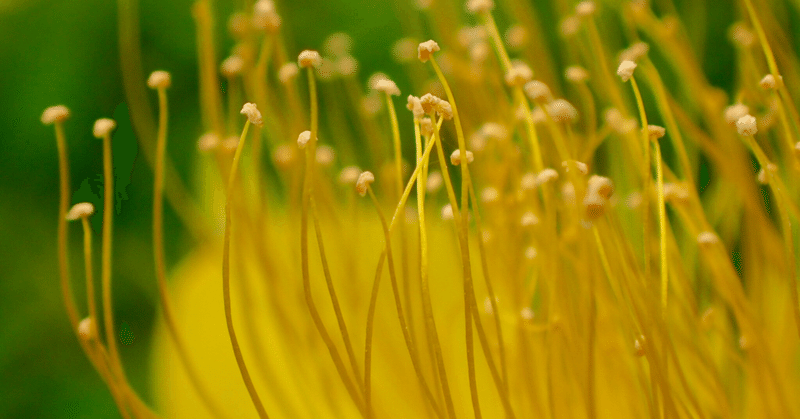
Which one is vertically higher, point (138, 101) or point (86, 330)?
point (138, 101)

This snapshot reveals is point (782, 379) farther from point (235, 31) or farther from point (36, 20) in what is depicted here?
point (36, 20)

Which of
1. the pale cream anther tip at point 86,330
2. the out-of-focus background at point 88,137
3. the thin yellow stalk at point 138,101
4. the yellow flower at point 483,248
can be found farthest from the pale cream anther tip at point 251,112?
the out-of-focus background at point 88,137

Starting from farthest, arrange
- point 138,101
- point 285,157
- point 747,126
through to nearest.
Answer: point 138,101
point 285,157
point 747,126

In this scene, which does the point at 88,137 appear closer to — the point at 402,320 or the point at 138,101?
the point at 138,101

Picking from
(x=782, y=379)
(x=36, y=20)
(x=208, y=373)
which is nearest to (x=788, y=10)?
(x=782, y=379)

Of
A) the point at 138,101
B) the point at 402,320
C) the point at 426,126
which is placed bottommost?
the point at 402,320

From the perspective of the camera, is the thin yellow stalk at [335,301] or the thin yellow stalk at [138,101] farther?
the thin yellow stalk at [138,101]

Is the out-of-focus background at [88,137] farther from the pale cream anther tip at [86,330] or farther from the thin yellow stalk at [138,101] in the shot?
the pale cream anther tip at [86,330]

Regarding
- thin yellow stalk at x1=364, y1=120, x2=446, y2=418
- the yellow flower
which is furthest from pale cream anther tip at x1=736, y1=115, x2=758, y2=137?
thin yellow stalk at x1=364, y1=120, x2=446, y2=418

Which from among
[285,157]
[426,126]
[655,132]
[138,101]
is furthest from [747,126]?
[138,101]
